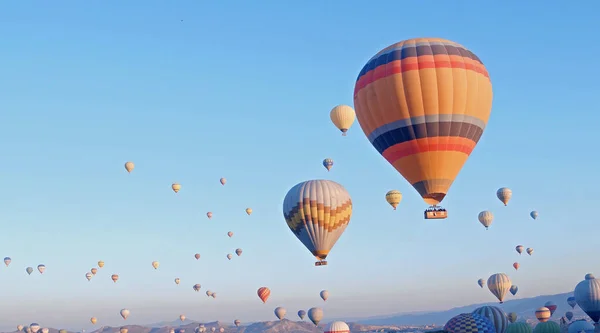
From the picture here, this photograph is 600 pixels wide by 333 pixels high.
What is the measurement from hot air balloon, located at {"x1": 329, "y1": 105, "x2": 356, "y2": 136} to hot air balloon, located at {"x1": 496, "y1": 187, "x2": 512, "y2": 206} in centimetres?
3090

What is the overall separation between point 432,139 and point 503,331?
201 feet

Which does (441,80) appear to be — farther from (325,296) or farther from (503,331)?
(325,296)

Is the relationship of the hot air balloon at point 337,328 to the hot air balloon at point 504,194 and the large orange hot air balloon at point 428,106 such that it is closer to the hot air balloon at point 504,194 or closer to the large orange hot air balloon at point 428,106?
the hot air balloon at point 504,194

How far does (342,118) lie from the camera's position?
73.6 meters

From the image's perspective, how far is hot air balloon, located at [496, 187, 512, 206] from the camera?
9496 cm

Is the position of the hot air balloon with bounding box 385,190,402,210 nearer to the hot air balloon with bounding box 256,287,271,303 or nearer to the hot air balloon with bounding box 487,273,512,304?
the hot air balloon with bounding box 256,287,271,303

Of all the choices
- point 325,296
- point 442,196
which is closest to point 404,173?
→ point 442,196

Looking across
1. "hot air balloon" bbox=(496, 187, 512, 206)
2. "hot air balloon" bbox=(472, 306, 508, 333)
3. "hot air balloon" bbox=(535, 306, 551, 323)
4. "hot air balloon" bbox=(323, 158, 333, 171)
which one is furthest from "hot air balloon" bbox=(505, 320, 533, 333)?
"hot air balloon" bbox=(323, 158, 333, 171)

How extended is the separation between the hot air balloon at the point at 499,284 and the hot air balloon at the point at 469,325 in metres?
37.9

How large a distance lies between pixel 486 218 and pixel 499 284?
15410 millimetres

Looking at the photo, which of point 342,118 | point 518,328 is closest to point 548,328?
point 518,328

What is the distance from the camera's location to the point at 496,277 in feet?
355

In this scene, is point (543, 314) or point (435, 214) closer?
point (435, 214)

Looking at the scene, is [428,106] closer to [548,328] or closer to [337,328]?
[337,328]
